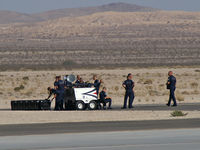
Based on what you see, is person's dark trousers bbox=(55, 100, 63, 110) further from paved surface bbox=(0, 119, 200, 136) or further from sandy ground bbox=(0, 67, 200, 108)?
paved surface bbox=(0, 119, 200, 136)

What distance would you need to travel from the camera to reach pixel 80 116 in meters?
23.4

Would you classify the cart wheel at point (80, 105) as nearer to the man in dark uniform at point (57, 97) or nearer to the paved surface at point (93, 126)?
the man in dark uniform at point (57, 97)

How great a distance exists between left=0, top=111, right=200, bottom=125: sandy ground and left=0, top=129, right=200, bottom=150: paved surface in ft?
16.3

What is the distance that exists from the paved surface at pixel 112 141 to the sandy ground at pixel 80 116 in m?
4.96

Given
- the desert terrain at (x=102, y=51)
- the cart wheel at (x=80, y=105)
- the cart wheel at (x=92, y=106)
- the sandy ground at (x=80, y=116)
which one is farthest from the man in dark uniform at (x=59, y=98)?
the desert terrain at (x=102, y=51)

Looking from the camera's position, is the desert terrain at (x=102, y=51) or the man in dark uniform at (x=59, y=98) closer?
the man in dark uniform at (x=59, y=98)

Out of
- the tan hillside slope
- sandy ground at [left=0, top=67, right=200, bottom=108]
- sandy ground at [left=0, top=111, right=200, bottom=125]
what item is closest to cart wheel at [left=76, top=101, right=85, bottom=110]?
sandy ground at [left=0, top=111, right=200, bottom=125]

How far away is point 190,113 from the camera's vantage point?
79.0 feet

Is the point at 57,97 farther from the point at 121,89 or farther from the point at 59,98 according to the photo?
the point at 121,89

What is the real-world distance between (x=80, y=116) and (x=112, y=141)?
837 centimetres

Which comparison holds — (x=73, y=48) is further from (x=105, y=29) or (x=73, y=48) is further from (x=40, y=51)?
(x=105, y=29)

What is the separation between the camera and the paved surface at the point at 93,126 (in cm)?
1812

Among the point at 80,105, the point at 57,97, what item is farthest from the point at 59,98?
the point at 80,105

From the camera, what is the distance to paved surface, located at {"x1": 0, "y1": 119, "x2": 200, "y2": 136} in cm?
1812
